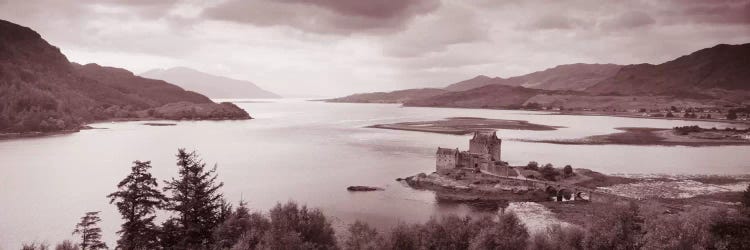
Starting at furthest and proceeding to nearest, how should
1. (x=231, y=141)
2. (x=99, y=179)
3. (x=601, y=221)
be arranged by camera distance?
(x=231, y=141), (x=99, y=179), (x=601, y=221)

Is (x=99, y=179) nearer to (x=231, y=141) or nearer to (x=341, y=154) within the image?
(x=341, y=154)

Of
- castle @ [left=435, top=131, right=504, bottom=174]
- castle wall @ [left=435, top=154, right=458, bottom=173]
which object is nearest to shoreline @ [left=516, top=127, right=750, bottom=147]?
castle @ [left=435, top=131, right=504, bottom=174]

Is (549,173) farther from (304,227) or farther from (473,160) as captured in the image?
(304,227)

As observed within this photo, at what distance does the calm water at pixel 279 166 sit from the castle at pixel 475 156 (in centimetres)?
903

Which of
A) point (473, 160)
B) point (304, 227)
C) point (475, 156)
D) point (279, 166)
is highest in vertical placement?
point (475, 156)

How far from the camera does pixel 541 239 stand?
1371 inches

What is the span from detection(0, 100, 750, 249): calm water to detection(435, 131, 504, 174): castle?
903 centimetres

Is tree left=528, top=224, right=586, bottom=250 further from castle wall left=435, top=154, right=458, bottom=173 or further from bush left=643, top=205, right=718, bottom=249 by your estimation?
castle wall left=435, top=154, right=458, bottom=173

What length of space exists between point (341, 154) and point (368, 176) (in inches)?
1193

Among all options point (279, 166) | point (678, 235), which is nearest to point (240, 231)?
point (678, 235)

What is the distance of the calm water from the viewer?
194 feet

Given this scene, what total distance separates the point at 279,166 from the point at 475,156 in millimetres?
40525

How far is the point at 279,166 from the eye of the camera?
96.8 meters

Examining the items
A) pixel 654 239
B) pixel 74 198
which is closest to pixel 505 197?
pixel 654 239
